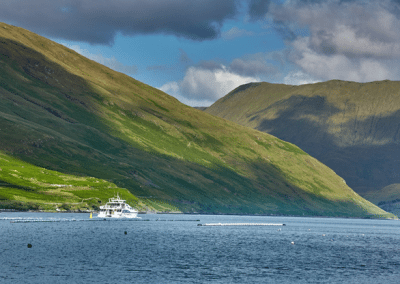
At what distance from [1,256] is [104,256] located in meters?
20.9

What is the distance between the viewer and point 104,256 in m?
110

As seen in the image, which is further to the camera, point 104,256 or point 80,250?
point 80,250

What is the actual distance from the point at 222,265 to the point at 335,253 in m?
47.5

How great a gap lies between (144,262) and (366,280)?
140ft

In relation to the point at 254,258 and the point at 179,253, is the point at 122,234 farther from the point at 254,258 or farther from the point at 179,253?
the point at 254,258

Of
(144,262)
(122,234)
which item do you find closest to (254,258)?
(144,262)

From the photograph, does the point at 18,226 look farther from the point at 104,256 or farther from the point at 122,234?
the point at 104,256

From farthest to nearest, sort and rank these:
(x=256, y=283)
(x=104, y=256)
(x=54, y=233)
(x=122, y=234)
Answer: (x=122, y=234) → (x=54, y=233) → (x=104, y=256) → (x=256, y=283)

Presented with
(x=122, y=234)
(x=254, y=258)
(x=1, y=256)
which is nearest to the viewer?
(x=1, y=256)

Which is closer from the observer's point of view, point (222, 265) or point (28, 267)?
point (28, 267)

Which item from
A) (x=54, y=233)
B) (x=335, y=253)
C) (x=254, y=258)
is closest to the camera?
(x=254, y=258)

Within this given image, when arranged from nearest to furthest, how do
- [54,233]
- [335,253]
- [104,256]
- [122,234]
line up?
[104,256]
[335,253]
[54,233]
[122,234]

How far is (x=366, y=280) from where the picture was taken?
90188 mm

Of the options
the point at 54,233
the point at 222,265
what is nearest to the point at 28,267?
the point at 222,265
